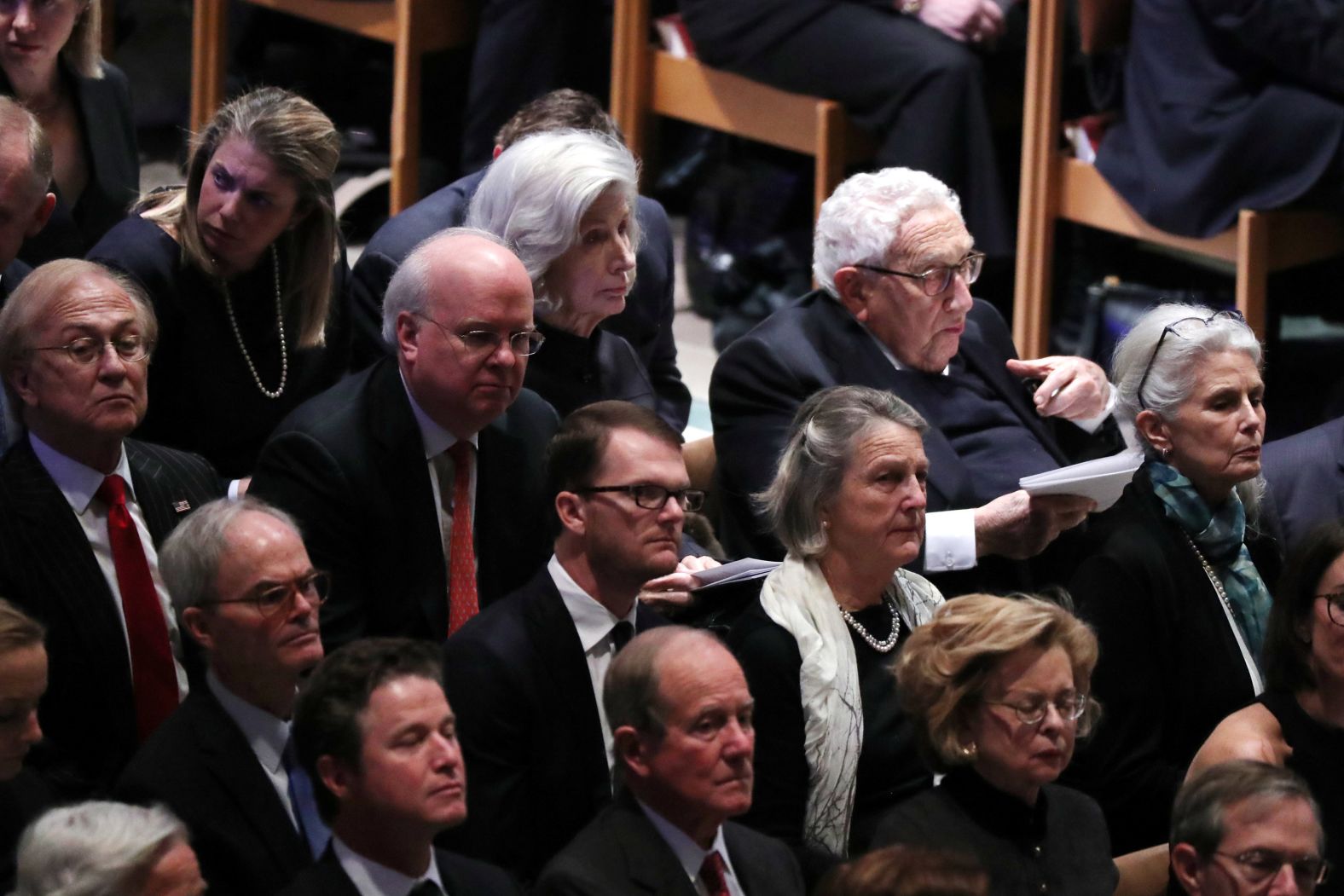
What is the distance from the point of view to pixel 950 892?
2088mm

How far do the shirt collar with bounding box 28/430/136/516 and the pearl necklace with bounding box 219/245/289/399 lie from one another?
614mm

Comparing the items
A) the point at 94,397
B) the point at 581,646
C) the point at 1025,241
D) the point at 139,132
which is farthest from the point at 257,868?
the point at 139,132

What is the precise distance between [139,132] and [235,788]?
381 centimetres

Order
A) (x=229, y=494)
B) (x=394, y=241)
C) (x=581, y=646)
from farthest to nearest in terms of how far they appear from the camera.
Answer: (x=394, y=241)
(x=229, y=494)
(x=581, y=646)

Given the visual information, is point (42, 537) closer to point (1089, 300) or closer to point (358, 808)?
point (358, 808)

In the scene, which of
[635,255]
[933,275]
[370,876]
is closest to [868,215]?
[933,275]

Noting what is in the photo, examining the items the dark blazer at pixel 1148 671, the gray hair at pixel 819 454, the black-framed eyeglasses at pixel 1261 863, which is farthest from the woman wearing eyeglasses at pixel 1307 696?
the gray hair at pixel 819 454

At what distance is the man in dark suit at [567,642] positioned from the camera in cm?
257

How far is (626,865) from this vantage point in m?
2.31

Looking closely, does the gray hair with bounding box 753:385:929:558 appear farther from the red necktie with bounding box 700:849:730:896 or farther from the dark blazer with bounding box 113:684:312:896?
the dark blazer with bounding box 113:684:312:896

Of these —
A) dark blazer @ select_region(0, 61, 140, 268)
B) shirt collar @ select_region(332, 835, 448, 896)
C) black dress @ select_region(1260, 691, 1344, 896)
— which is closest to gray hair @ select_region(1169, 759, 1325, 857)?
black dress @ select_region(1260, 691, 1344, 896)

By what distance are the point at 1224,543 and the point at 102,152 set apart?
206 centimetres

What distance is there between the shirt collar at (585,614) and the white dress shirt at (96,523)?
49 cm

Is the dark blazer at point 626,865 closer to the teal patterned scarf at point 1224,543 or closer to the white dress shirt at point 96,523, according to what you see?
the white dress shirt at point 96,523
